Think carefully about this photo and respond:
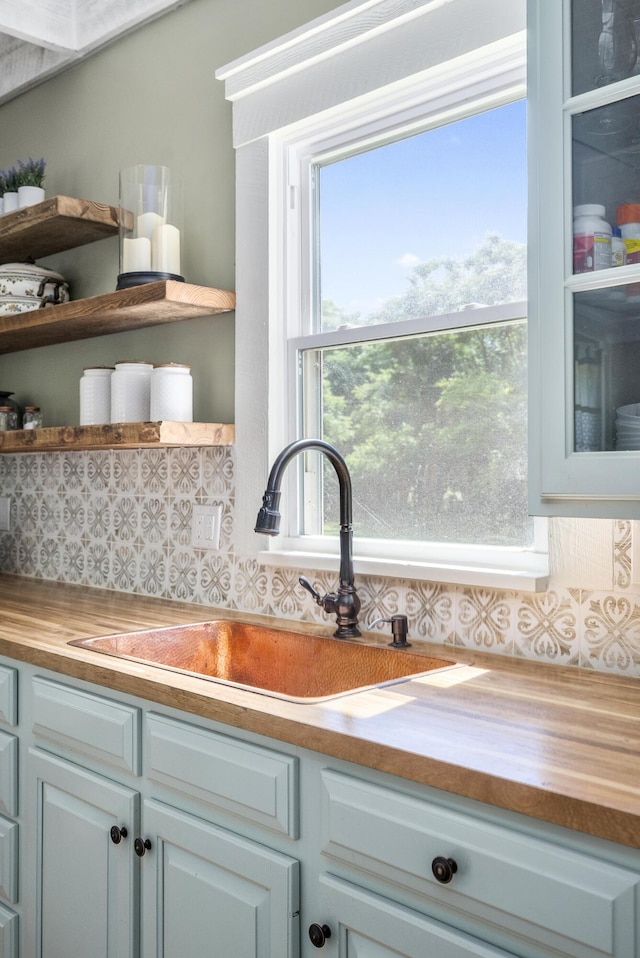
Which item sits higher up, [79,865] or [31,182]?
[31,182]

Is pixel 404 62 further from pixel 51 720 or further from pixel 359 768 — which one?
pixel 51 720

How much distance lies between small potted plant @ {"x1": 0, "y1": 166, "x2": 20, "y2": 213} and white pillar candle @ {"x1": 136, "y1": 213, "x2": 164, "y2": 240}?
2.26ft

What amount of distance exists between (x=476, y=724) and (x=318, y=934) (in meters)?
0.38

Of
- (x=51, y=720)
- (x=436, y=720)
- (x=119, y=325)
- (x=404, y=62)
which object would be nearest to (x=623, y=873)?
(x=436, y=720)

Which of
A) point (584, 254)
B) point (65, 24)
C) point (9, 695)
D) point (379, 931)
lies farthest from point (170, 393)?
point (379, 931)

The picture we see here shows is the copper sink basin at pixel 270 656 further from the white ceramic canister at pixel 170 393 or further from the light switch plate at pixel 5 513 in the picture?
the light switch plate at pixel 5 513

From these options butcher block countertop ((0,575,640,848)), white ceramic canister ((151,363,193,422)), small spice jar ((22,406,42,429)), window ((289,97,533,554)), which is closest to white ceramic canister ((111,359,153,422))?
white ceramic canister ((151,363,193,422))

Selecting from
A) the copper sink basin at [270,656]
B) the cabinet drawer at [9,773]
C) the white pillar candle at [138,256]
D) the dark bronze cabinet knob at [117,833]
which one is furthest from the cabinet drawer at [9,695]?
the white pillar candle at [138,256]

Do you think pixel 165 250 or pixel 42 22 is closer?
pixel 165 250

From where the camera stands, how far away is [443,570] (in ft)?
5.97

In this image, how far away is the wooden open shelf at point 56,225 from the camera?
2518 millimetres

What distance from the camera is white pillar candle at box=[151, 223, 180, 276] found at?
2344mm

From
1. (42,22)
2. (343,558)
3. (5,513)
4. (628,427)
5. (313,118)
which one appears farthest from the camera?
(5,513)

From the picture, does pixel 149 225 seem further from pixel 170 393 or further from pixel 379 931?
pixel 379 931
